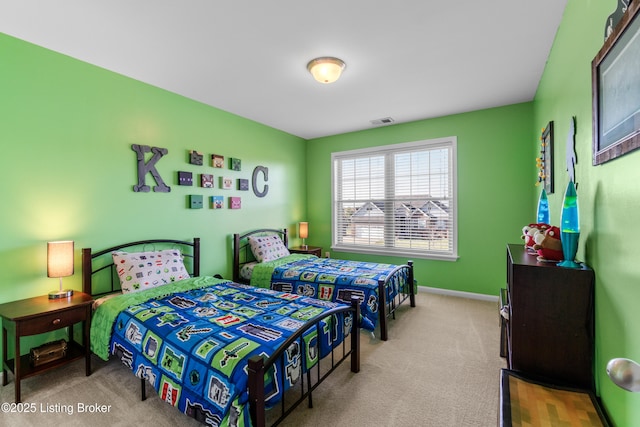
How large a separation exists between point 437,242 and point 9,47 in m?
5.20

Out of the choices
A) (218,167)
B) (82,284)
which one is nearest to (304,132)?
(218,167)

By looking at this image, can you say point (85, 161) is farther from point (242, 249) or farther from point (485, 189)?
point (485, 189)

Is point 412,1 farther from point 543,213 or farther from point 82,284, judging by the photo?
point 82,284

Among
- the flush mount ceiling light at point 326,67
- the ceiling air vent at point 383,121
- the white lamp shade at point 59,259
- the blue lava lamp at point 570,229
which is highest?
the ceiling air vent at point 383,121

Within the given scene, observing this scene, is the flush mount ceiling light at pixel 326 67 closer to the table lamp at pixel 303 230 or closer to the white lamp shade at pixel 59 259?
the white lamp shade at pixel 59 259

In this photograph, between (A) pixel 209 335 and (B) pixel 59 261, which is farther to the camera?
(B) pixel 59 261

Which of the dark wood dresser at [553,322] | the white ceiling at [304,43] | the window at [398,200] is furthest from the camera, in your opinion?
the window at [398,200]

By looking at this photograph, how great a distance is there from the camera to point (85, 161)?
2.78 meters

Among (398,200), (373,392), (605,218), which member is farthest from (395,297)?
(605,218)

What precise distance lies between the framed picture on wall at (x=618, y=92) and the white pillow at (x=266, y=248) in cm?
365

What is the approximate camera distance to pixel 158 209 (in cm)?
334

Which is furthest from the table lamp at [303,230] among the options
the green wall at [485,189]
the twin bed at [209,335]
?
the twin bed at [209,335]

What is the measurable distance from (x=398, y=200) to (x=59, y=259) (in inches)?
169

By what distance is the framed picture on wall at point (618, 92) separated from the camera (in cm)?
97
